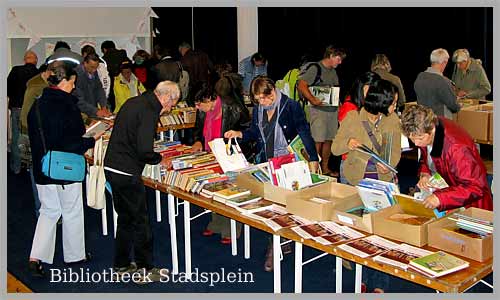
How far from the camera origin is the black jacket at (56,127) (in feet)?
Result: 13.7

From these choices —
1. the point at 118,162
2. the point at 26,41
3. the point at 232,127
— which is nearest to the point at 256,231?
the point at 232,127

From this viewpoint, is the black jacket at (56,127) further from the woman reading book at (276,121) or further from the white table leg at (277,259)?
the white table leg at (277,259)

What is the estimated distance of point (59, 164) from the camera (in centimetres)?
428

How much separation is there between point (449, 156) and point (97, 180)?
8.32 feet

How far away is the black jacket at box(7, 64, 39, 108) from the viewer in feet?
23.4

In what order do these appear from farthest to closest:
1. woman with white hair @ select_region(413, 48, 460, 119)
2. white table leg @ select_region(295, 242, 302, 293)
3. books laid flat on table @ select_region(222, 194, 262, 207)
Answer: woman with white hair @ select_region(413, 48, 460, 119), books laid flat on table @ select_region(222, 194, 262, 207), white table leg @ select_region(295, 242, 302, 293)

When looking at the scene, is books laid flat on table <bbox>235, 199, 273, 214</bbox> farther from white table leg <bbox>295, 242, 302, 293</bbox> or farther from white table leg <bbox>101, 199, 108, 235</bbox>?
white table leg <bbox>101, 199, 108, 235</bbox>

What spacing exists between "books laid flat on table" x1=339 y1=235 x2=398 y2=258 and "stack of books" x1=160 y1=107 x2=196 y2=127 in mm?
3825

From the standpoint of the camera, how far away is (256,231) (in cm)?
546

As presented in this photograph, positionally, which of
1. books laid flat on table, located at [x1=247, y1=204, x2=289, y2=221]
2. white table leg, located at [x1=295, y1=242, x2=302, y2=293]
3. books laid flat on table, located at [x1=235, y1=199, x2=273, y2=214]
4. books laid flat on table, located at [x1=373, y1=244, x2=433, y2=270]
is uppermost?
books laid flat on table, located at [x1=235, y1=199, x2=273, y2=214]

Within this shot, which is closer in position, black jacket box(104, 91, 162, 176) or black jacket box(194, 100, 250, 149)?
black jacket box(104, 91, 162, 176)

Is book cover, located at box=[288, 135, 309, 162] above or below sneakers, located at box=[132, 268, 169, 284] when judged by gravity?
above

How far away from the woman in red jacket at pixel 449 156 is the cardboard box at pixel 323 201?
527mm


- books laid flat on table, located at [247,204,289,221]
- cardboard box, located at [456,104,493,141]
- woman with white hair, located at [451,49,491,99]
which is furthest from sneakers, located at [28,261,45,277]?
woman with white hair, located at [451,49,491,99]
